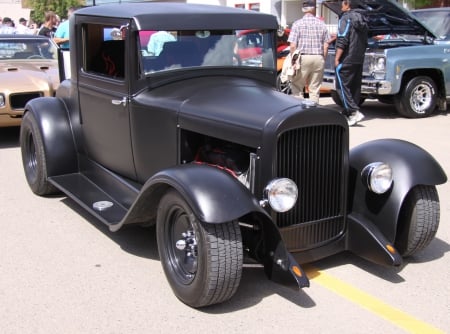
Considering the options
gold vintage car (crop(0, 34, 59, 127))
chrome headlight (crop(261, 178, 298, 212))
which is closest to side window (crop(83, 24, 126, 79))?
chrome headlight (crop(261, 178, 298, 212))

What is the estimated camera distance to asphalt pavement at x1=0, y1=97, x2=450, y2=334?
10.3ft

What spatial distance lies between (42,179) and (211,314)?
268 centimetres

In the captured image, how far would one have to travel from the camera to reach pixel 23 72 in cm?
807

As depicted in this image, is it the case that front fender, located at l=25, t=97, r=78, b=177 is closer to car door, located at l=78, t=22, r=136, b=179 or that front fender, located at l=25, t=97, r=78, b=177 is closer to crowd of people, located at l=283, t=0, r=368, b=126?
car door, located at l=78, t=22, r=136, b=179

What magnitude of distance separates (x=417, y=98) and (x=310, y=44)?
2304mm

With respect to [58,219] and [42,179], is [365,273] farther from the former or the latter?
[42,179]

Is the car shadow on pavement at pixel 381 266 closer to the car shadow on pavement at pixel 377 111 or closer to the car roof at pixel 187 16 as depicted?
the car roof at pixel 187 16

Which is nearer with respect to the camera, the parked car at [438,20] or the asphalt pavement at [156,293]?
the asphalt pavement at [156,293]

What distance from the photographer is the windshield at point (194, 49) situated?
411 cm

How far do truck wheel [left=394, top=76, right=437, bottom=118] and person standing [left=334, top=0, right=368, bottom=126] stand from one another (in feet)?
3.12

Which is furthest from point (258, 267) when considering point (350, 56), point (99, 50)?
point (350, 56)

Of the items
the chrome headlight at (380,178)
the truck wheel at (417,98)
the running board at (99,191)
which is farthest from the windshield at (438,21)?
the running board at (99,191)

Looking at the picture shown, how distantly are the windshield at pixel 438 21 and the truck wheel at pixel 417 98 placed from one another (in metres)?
1.09

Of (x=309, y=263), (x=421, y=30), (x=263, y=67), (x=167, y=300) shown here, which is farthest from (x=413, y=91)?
(x=167, y=300)
